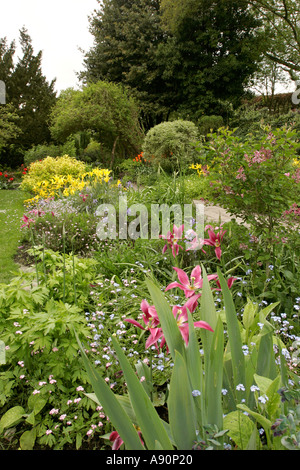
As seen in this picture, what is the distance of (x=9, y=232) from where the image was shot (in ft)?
18.0

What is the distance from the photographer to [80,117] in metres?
11.7

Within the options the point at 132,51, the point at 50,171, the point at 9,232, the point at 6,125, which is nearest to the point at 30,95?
the point at 6,125

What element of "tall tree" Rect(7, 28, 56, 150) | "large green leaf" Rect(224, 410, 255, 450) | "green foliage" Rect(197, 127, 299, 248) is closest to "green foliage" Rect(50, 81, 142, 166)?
"tall tree" Rect(7, 28, 56, 150)

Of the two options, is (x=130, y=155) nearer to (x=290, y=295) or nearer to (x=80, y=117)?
(x=80, y=117)

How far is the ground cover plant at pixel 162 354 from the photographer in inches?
35.6

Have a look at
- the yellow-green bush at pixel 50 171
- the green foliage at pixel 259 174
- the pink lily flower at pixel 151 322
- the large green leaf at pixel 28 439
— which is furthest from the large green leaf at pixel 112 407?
the yellow-green bush at pixel 50 171

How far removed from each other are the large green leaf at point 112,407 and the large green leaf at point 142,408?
1.6 inches

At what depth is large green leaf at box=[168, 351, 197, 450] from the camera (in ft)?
2.82

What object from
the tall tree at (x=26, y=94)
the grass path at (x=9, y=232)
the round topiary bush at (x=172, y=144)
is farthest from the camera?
the tall tree at (x=26, y=94)

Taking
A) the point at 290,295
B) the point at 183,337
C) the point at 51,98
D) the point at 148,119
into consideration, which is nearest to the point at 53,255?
the point at 183,337

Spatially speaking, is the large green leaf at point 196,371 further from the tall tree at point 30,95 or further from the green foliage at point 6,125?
the tall tree at point 30,95

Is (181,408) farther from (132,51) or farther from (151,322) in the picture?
(132,51)

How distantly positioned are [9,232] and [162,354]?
4.71 m
